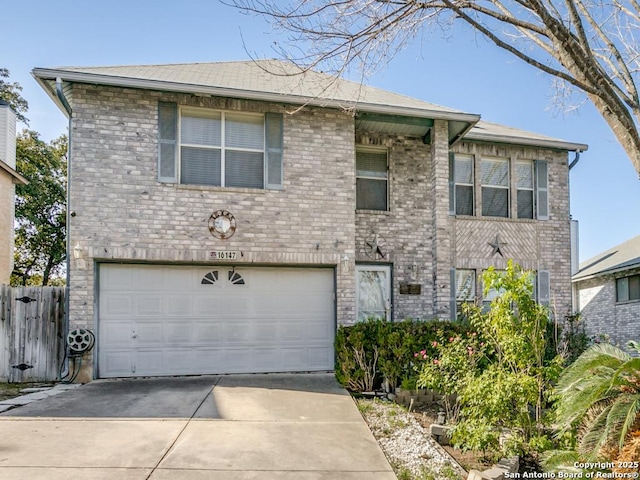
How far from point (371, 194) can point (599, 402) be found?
679cm

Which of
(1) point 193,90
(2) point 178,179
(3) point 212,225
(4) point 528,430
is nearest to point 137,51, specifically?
(1) point 193,90

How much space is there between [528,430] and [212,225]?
6155 mm

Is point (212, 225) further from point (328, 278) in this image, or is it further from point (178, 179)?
point (328, 278)

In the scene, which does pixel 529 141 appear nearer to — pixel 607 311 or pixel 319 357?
pixel 319 357

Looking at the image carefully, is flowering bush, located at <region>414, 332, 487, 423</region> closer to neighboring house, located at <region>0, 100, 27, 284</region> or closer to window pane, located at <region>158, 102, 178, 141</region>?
window pane, located at <region>158, 102, 178, 141</region>

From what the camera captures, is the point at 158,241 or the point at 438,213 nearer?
the point at 158,241

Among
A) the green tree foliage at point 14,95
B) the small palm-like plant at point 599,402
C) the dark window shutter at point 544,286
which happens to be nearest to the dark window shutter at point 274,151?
the small palm-like plant at point 599,402

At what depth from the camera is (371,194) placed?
10328 millimetres

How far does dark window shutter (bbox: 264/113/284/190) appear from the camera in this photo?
8.93 m

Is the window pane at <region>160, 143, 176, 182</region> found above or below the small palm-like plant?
above

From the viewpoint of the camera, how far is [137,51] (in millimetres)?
10117

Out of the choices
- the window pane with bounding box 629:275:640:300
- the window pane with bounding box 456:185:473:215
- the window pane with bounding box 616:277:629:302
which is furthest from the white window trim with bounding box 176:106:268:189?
the window pane with bounding box 616:277:629:302

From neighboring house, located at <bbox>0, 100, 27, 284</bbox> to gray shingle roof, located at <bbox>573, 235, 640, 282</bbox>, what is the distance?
67.0ft

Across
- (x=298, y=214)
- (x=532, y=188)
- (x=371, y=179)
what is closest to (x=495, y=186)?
(x=532, y=188)
